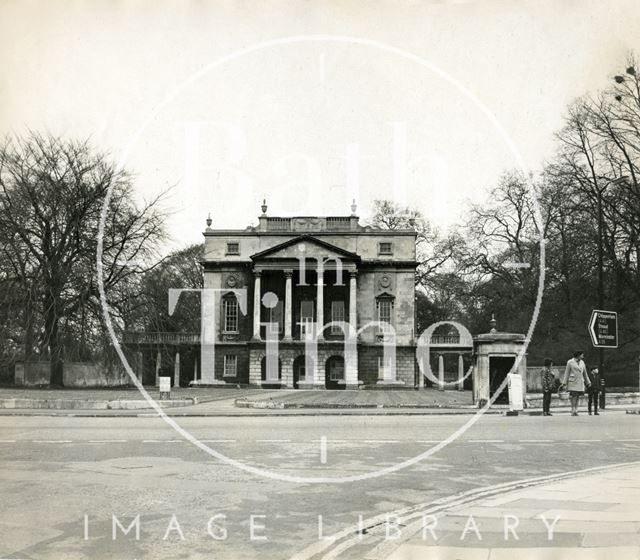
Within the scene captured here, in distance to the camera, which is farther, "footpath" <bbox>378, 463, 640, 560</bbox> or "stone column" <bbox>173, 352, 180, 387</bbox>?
"stone column" <bbox>173, 352, 180, 387</bbox>

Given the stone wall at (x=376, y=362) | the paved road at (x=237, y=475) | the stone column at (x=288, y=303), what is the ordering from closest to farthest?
the paved road at (x=237, y=475) → the stone column at (x=288, y=303) → the stone wall at (x=376, y=362)

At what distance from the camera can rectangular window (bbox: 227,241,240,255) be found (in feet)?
211

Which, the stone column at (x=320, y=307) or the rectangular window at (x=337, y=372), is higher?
the stone column at (x=320, y=307)

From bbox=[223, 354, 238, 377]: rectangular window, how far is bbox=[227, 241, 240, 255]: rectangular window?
8527 millimetres

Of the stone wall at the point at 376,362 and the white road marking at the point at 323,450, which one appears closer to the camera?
the white road marking at the point at 323,450

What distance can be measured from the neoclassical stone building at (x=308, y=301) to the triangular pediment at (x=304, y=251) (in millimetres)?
80

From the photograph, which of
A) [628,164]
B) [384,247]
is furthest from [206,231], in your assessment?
[628,164]

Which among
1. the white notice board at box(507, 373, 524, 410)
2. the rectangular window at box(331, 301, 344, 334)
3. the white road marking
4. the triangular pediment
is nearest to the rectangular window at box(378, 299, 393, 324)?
the rectangular window at box(331, 301, 344, 334)

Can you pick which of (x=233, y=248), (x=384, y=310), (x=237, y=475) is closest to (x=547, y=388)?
(x=237, y=475)

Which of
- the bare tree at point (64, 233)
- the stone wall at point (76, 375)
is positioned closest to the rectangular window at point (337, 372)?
the stone wall at point (76, 375)

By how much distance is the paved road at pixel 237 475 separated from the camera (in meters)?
6.66

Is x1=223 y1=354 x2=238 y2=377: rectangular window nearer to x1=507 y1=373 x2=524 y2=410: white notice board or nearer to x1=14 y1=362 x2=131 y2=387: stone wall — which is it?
x1=14 y1=362 x2=131 y2=387: stone wall

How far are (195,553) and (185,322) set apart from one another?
6847 centimetres

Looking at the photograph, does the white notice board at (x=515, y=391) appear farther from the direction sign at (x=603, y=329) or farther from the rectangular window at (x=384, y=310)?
the rectangular window at (x=384, y=310)
